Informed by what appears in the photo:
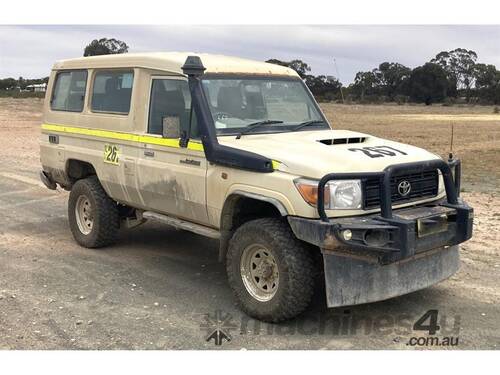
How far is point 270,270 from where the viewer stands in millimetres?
5023

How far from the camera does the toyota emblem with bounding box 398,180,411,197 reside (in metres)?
4.95

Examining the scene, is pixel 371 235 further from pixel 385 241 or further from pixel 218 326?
pixel 218 326

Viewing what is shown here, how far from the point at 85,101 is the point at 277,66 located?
2.51 metres

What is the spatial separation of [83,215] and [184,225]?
85.2 inches

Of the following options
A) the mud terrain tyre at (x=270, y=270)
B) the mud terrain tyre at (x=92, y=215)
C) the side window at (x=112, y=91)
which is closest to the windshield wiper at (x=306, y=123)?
the mud terrain tyre at (x=270, y=270)

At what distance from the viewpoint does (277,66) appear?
6590mm

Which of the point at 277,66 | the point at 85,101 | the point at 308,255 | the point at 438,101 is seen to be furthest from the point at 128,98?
the point at 438,101

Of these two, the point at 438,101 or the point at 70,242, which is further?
the point at 438,101

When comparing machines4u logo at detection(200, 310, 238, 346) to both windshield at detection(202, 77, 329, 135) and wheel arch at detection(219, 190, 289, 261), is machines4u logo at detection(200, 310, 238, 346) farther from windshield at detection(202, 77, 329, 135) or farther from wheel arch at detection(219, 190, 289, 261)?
windshield at detection(202, 77, 329, 135)

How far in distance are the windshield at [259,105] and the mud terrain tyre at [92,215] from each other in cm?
227

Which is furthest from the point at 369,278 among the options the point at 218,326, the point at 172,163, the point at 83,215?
the point at 83,215

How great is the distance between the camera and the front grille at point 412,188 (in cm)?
473

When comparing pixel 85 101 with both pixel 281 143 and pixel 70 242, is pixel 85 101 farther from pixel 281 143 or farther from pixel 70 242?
pixel 281 143

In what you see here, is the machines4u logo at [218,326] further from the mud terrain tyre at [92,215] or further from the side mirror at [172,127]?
the mud terrain tyre at [92,215]
